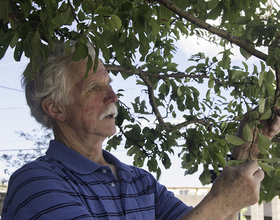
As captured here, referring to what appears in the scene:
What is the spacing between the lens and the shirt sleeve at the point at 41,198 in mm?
832

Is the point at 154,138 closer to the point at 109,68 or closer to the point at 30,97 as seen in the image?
the point at 109,68

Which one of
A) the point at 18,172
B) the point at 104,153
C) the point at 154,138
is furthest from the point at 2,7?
the point at 154,138

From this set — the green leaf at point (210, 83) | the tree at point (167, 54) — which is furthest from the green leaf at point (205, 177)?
the green leaf at point (210, 83)

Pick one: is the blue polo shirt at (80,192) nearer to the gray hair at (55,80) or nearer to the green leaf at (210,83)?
the gray hair at (55,80)

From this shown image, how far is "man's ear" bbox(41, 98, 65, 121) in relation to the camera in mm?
1331

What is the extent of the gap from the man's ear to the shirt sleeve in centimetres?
39

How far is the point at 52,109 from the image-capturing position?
1.35 metres

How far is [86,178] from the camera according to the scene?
3.53 feet

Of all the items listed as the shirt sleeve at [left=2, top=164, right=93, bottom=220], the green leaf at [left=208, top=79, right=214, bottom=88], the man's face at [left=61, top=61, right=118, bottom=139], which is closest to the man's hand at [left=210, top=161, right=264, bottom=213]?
the shirt sleeve at [left=2, top=164, right=93, bottom=220]

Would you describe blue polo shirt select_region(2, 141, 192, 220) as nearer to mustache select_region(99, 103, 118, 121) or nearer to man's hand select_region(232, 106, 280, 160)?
mustache select_region(99, 103, 118, 121)

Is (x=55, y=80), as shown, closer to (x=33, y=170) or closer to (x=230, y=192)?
(x=33, y=170)

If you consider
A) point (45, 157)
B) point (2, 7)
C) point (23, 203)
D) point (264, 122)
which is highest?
point (2, 7)

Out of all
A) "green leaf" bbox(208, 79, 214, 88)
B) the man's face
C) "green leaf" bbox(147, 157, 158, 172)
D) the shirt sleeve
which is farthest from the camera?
"green leaf" bbox(147, 157, 158, 172)

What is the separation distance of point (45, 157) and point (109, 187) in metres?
0.26
